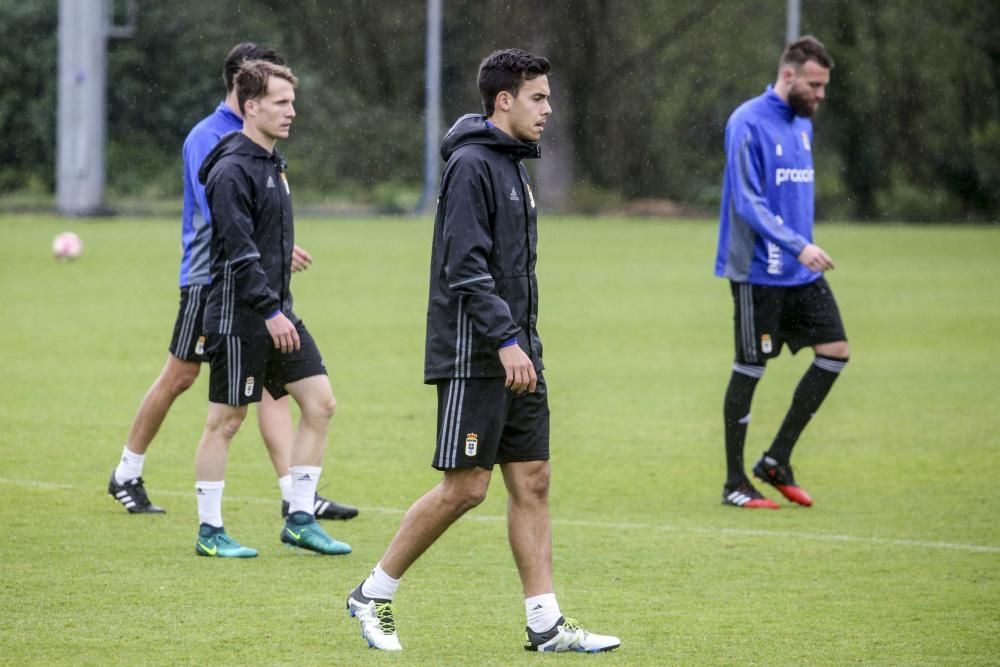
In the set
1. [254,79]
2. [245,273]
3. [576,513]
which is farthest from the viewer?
[576,513]

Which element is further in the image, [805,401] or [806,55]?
[805,401]

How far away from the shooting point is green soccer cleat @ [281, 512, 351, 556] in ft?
24.4

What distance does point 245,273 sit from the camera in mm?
6996

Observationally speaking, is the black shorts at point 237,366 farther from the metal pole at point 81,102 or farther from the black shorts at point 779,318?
the metal pole at point 81,102

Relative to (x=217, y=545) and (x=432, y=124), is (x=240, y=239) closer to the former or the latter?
(x=217, y=545)

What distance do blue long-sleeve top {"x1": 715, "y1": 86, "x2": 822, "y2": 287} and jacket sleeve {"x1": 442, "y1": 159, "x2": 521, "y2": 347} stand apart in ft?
11.6

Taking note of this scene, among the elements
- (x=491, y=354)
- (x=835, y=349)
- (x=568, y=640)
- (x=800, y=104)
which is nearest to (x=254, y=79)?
(x=491, y=354)

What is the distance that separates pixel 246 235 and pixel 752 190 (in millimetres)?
3049

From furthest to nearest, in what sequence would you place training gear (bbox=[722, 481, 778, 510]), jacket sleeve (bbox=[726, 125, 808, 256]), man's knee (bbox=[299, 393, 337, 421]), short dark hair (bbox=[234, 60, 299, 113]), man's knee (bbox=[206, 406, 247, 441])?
1. training gear (bbox=[722, 481, 778, 510])
2. jacket sleeve (bbox=[726, 125, 808, 256])
3. man's knee (bbox=[299, 393, 337, 421])
4. man's knee (bbox=[206, 406, 247, 441])
5. short dark hair (bbox=[234, 60, 299, 113])

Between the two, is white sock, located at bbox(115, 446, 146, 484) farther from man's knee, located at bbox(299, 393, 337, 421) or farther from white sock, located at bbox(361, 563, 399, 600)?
white sock, located at bbox(361, 563, 399, 600)

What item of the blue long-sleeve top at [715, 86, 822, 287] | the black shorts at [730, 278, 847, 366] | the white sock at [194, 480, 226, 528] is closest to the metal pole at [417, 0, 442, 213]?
the blue long-sleeve top at [715, 86, 822, 287]

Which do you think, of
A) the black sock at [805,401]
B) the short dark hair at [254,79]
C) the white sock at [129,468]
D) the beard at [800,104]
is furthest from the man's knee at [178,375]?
the beard at [800,104]

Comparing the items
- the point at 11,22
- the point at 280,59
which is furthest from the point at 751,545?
the point at 11,22

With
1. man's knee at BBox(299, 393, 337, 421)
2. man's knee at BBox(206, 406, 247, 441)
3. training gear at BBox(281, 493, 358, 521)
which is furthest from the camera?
training gear at BBox(281, 493, 358, 521)
